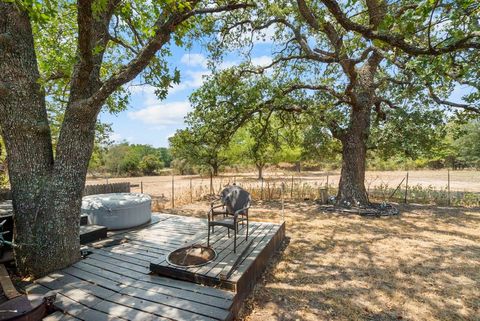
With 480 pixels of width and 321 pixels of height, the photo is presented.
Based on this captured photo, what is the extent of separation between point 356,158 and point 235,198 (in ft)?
18.6

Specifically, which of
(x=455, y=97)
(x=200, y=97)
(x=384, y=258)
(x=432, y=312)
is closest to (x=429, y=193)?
(x=455, y=97)

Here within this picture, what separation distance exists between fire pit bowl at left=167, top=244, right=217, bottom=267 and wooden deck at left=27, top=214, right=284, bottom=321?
20 cm

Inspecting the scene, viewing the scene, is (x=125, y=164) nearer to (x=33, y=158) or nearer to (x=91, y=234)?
(x=91, y=234)

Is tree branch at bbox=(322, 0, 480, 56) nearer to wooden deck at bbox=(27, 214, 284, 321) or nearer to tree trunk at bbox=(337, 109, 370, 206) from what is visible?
wooden deck at bbox=(27, 214, 284, 321)

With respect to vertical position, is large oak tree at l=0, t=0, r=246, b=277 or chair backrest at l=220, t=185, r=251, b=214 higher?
large oak tree at l=0, t=0, r=246, b=277

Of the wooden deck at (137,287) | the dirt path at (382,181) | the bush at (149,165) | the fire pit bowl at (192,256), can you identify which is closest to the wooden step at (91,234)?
the wooden deck at (137,287)

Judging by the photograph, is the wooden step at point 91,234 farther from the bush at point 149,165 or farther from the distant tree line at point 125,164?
the bush at point 149,165

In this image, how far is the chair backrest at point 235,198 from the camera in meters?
4.71

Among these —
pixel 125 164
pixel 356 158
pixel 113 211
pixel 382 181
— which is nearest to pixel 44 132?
pixel 113 211

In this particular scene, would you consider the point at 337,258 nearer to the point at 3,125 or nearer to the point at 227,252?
the point at 227,252

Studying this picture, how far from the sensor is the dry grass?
296 cm

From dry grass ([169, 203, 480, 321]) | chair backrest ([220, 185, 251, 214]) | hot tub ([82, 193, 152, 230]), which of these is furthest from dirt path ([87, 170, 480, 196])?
chair backrest ([220, 185, 251, 214])

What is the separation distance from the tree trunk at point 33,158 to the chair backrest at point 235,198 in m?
2.53

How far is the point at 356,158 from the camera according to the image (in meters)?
8.59
